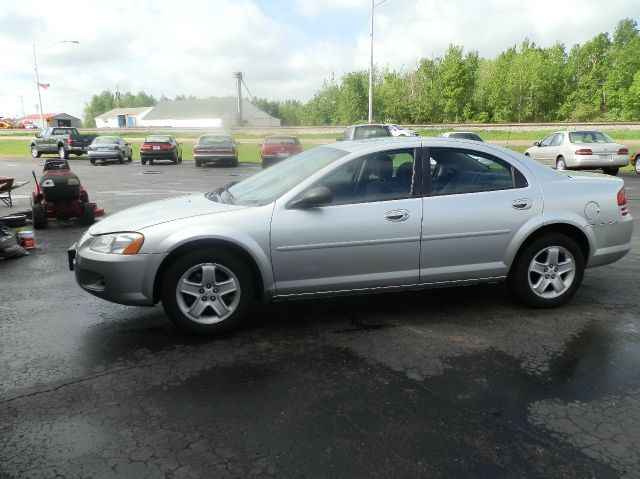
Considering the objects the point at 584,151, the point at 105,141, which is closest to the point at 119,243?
the point at 584,151

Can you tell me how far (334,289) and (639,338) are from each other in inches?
96.5

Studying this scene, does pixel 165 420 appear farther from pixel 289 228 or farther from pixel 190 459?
pixel 289 228

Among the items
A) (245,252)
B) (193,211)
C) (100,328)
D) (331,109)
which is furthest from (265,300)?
(331,109)

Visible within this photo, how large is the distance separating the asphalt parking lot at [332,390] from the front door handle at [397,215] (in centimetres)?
91

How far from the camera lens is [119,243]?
422cm

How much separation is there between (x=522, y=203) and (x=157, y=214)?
3.17m

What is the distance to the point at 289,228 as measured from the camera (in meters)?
4.29

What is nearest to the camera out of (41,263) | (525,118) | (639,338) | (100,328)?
(639,338)

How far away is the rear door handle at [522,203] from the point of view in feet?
15.6

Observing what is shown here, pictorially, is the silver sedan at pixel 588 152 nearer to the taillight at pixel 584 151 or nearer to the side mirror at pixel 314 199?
the taillight at pixel 584 151

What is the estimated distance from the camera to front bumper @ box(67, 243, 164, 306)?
13.6ft

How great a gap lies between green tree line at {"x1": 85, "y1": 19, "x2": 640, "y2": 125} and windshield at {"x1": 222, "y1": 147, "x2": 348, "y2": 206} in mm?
64944

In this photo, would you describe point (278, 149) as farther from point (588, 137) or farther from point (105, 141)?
point (588, 137)

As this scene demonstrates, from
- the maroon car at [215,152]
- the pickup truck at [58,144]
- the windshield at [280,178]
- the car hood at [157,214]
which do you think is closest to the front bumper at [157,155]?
the maroon car at [215,152]
